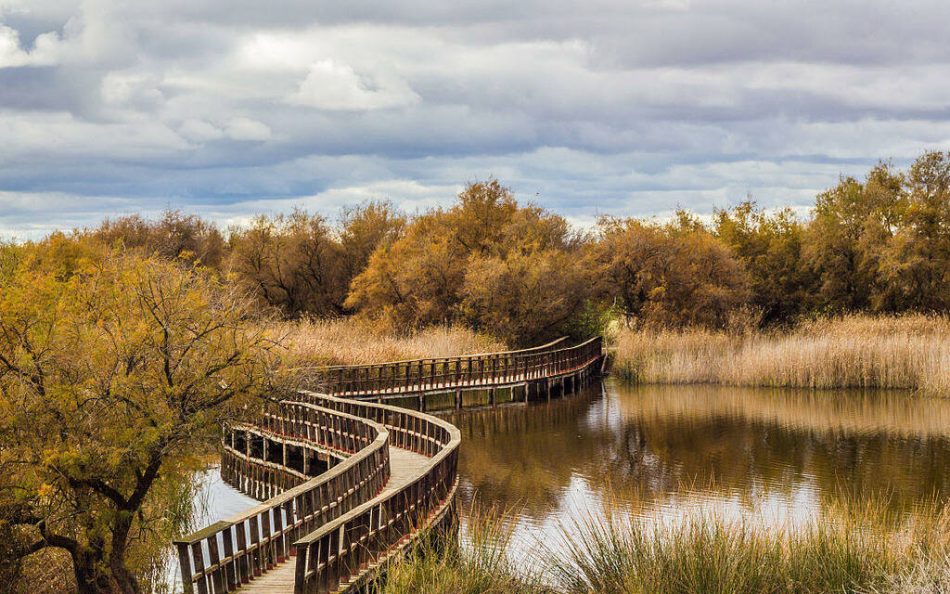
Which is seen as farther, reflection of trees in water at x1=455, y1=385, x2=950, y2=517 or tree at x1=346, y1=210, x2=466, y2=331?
tree at x1=346, y1=210, x2=466, y2=331

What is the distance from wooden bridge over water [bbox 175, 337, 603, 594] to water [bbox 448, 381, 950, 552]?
6.17ft

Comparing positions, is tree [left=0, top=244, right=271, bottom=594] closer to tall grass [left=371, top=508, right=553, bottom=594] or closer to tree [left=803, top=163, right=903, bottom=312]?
tall grass [left=371, top=508, right=553, bottom=594]

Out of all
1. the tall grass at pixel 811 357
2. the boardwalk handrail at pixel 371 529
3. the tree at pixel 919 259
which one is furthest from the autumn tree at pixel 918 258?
the boardwalk handrail at pixel 371 529

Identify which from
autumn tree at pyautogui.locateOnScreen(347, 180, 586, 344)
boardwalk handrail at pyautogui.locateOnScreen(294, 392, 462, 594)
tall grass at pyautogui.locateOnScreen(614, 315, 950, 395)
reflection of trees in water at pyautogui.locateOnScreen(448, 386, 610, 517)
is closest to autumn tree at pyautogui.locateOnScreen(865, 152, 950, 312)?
tall grass at pyautogui.locateOnScreen(614, 315, 950, 395)

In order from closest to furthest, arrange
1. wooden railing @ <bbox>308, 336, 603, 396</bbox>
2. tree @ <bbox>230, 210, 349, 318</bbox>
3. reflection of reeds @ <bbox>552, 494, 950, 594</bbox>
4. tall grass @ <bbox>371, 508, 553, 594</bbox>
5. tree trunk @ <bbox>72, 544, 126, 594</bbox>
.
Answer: tall grass @ <bbox>371, 508, 553, 594</bbox> < reflection of reeds @ <bbox>552, 494, 950, 594</bbox> < tree trunk @ <bbox>72, 544, 126, 594</bbox> < wooden railing @ <bbox>308, 336, 603, 396</bbox> < tree @ <bbox>230, 210, 349, 318</bbox>

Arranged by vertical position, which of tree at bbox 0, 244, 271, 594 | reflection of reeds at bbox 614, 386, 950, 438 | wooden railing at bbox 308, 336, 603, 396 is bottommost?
reflection of reeds at bbox 614, 386, 950, 438

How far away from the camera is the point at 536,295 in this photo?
169ft

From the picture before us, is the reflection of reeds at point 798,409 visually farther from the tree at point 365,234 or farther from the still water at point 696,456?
the tree at point 365,234

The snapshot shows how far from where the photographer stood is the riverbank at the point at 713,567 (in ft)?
37.6

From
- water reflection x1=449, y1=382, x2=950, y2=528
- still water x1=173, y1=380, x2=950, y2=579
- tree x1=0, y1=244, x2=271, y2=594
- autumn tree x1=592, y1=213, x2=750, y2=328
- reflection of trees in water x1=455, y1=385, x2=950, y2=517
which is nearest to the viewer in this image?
tree x1=0, y1=244, x2=271, y2=594

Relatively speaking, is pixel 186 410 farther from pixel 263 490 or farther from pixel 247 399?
pixel 263 490

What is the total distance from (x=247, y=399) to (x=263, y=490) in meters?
12.1

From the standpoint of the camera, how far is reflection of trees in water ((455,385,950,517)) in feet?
79.4

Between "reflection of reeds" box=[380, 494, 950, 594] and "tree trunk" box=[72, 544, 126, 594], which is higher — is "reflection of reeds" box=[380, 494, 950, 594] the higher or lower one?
the higher one
